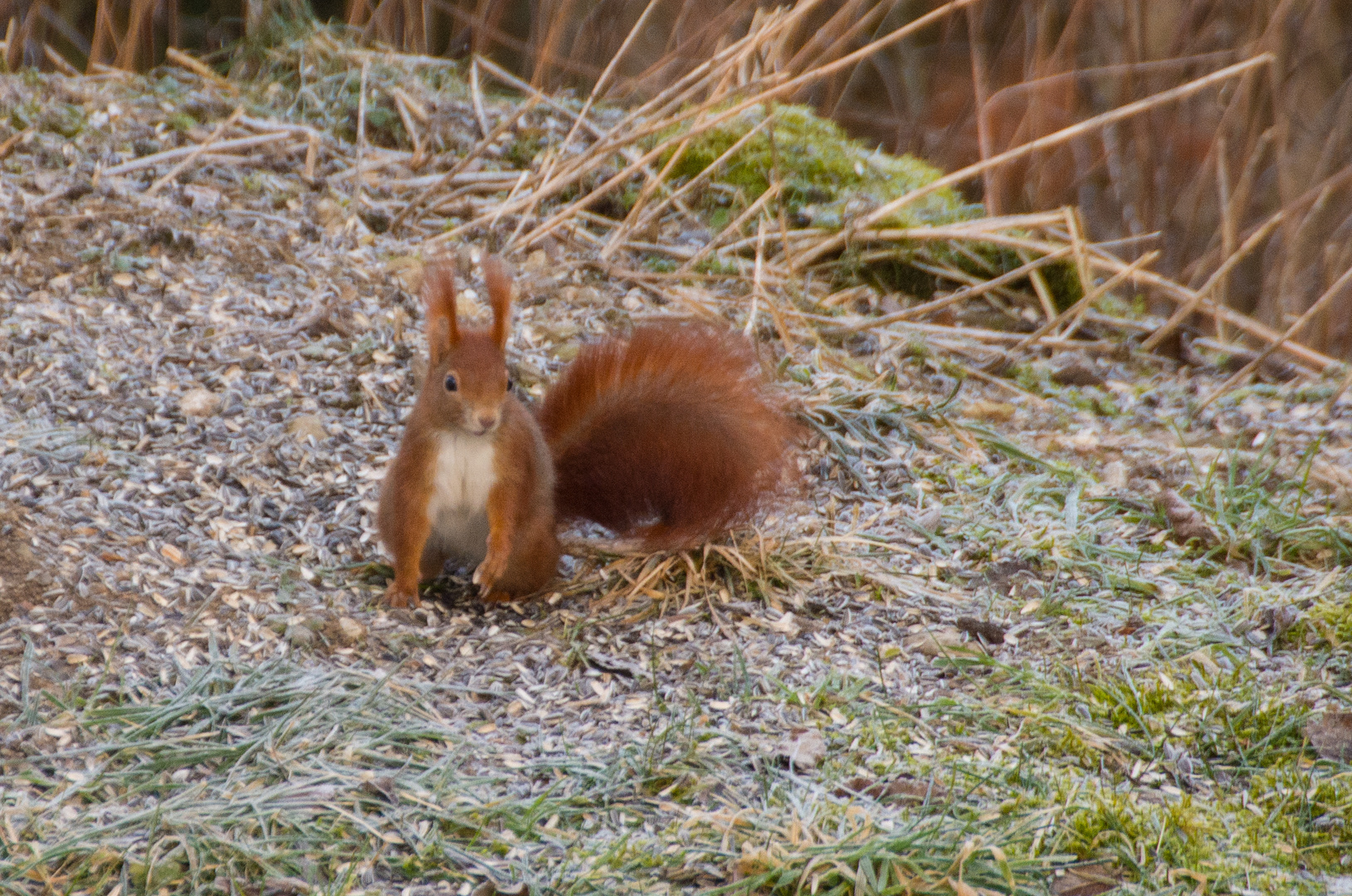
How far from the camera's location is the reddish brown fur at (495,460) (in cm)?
235

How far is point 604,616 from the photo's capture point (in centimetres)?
241

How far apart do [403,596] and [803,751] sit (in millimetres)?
897

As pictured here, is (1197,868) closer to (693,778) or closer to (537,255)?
(693,778)

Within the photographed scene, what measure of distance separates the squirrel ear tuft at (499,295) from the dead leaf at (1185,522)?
145cm

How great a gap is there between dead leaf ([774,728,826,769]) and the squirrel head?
0.80m

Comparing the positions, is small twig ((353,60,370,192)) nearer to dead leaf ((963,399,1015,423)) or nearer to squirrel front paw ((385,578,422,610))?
squirrel front paw ((385,578,422,610))

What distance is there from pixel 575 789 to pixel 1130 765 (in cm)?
81

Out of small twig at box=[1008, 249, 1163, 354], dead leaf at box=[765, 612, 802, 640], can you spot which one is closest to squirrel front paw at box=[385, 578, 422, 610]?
dead leaf at box=[765, 612, 802, 640]

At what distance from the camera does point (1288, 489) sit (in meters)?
2.84

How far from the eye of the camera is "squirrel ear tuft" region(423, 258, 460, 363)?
2367 millimetres

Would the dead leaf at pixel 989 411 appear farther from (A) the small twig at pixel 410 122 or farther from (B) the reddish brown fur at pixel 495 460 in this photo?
(A) the small twig at pixel 410 122

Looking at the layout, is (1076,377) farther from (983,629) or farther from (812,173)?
(983,629)

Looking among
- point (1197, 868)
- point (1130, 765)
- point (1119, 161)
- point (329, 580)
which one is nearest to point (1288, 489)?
point (1130, 765)

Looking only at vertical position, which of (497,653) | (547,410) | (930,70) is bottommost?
(497,653)
